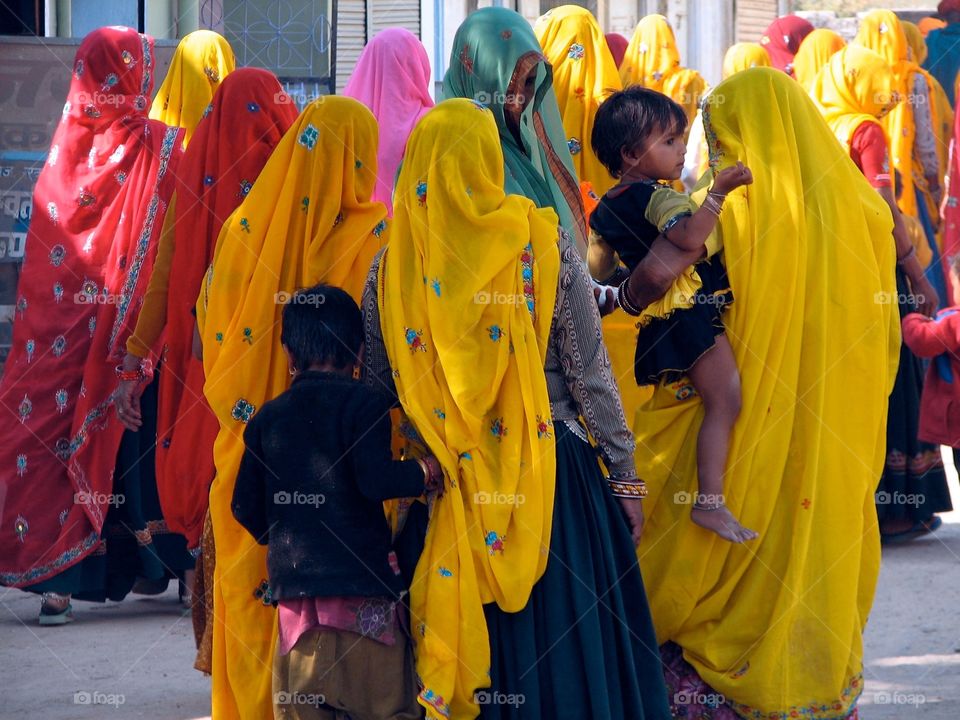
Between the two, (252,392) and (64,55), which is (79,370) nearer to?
(252,392)

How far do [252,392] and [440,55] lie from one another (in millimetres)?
8716

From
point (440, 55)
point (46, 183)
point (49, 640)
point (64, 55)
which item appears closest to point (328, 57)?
point (440, 55)

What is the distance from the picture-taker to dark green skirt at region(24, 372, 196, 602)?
4961 mm

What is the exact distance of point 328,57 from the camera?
34.5 feet

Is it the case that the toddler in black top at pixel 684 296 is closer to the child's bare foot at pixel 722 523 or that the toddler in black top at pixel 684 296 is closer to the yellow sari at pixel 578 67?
the child's bare foot at pixel 722 523

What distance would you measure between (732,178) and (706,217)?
0.33 ft

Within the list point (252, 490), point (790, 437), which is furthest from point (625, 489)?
point (252, 490)

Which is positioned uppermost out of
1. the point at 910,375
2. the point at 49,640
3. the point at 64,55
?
the point at 64,55

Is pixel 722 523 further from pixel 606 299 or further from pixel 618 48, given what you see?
pixel 618 48

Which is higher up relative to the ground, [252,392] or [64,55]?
[64,55]

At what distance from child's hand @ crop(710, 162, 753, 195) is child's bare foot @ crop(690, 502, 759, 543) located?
706 millimetres

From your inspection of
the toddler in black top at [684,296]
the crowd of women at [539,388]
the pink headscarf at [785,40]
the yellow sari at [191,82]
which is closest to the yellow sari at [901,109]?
the pink headscarf at [785,40]

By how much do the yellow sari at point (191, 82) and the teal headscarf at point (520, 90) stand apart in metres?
2.20

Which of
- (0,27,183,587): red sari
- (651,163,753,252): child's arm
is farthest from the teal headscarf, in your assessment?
(0,27,183,587): red sari
